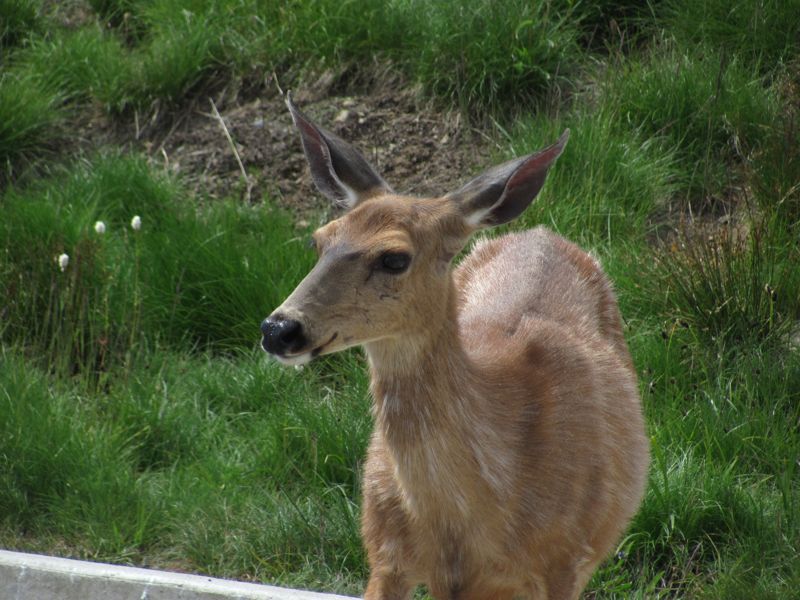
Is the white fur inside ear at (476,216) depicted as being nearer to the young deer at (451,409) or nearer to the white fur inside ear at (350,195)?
the young deer at (451,409)

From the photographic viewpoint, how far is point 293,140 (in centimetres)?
793

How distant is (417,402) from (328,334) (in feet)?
1.33

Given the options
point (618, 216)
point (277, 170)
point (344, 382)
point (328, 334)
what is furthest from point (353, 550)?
point (277, 170)

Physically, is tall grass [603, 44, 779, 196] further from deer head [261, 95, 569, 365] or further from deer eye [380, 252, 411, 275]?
deer eye [380, 252, 411, 275]

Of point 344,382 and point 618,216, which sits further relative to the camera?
point 618,216

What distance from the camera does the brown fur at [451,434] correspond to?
13.0ft

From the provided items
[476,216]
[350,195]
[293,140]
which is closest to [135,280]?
[293,140]

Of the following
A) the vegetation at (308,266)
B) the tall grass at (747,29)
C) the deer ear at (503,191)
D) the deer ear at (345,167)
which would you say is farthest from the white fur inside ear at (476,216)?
the tall grass at (747,29)

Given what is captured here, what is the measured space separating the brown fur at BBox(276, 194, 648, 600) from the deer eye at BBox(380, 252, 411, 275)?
0.02 m

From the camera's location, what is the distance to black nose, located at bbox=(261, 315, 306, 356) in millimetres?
3660

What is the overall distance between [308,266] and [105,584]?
225 centimetres

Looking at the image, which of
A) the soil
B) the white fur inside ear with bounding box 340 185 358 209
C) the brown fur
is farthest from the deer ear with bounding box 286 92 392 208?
the soil

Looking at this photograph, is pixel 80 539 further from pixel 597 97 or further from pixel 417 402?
pixel 597 97

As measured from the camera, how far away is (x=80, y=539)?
18.3 ft
